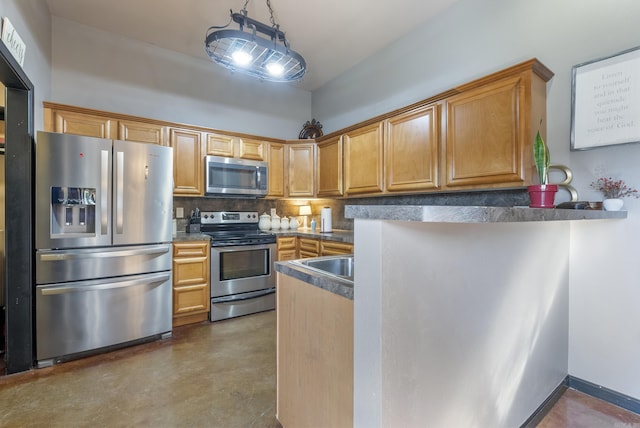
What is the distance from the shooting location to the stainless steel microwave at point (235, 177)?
3.38 m

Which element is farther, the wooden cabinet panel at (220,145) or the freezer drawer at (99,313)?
the wooden cabinet panel at (220,145)

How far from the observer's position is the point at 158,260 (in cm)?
263

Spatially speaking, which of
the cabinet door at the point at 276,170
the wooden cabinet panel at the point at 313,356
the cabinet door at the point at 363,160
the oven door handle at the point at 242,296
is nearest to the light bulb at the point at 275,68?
the cabinet door at the point at 363,160

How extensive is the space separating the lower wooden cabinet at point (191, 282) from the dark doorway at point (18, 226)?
104 cm

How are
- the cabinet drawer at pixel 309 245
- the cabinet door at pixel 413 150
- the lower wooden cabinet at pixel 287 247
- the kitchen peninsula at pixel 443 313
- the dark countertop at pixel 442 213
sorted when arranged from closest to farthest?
the dark countertop at pixel 442 213 < the kitchen peninsula at pixel 443 313 < the cabinet door at pixel 413 150 < the cabinet drawer at pixel 309 245 < the lower wooden cabinet at pixel 287 247

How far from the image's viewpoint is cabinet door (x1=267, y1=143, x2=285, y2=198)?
3849mm

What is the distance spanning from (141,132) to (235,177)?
106 cm

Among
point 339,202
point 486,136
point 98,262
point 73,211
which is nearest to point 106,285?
point 98,262

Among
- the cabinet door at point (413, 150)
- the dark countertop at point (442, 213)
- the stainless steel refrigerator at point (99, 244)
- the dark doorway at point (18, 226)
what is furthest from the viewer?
the cabinet door at point (413, 150)

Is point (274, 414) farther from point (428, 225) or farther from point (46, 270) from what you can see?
point (46, 270)

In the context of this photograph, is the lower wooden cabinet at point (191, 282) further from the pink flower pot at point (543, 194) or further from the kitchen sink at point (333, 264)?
the pink flower pot at point (543, 194)

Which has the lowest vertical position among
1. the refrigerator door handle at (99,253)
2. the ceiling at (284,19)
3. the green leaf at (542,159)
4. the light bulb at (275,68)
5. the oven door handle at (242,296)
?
the oven door handle at (242,296)

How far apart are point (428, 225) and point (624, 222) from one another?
1.71 meters

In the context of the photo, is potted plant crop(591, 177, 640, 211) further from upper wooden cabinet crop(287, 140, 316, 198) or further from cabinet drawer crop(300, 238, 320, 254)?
upper wooden cabinet crop(287, 140, 316, 198)
